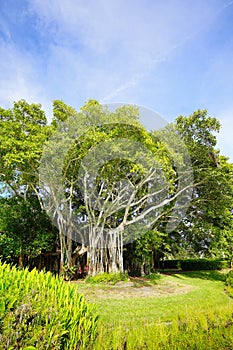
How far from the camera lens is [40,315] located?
200 centimetres

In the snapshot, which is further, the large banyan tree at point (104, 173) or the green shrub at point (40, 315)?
the large banyan tree at point (104, 173)

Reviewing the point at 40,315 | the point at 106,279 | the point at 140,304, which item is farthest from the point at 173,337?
the point at 106,279

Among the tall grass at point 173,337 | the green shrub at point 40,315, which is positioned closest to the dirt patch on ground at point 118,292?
the tall grass at point 173,337

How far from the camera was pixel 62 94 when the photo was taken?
10211 millimetres

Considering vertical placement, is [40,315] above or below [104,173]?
below

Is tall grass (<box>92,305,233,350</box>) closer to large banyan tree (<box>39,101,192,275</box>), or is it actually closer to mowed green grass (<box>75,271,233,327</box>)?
mowed green grass (<box>75,271,233,327</box>)

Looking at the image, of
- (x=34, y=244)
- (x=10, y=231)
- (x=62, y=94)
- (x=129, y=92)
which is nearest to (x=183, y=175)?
(x=129, y=92)

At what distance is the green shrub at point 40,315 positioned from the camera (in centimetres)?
183

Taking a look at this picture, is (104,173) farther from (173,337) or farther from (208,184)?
(173,337)

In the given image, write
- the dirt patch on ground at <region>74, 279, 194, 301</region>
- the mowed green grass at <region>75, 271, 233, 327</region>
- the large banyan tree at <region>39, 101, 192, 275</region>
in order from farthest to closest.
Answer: the large banyan tree at <region>39, 101, 192, 275</region> → the dirt patch on ground at <region>74, 279, 194, 301</region> → the mowed green grass at <region>75, 271, 233, 327</region>

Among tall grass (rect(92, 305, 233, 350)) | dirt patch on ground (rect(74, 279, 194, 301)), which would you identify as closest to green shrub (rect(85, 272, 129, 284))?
dirt patch on ground (rect(74, 279, 194, 301))

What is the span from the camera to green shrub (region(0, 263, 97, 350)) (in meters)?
1.83

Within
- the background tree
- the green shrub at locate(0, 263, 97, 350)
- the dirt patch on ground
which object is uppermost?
the background tree

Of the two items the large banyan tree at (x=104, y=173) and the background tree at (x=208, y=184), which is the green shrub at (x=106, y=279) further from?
the background tree at (x=208, y=184)
